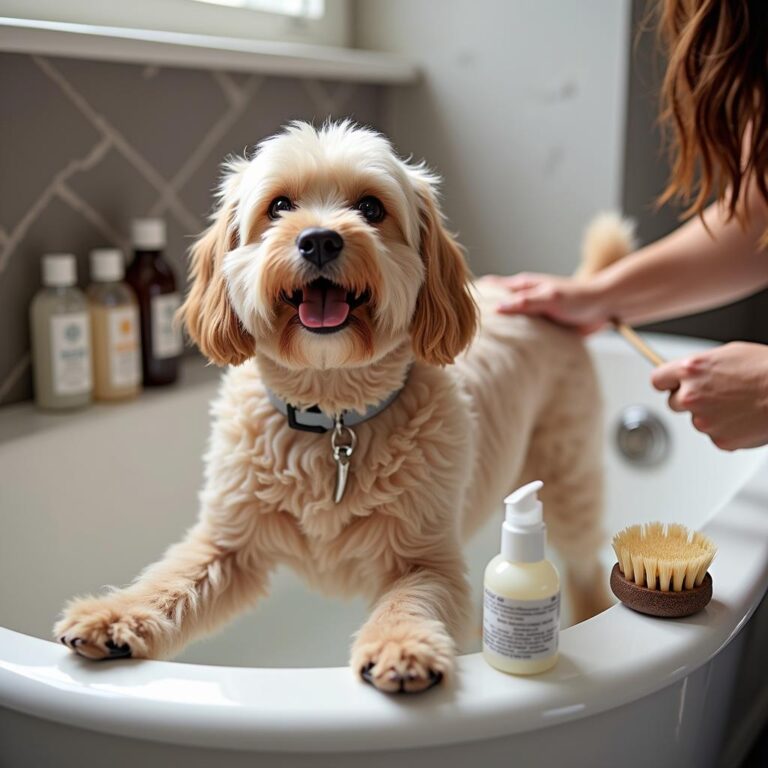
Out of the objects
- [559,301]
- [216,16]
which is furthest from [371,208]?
[216,16]

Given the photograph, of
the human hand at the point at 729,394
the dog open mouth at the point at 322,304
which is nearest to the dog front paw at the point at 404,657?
the dog open mouth at the point at 322,304

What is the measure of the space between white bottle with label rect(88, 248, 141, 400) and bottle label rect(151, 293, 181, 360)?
1.6 inches

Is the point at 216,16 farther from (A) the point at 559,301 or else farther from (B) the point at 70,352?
(A) the point at 559,301

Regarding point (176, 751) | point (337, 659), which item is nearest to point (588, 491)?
point (337, 659)

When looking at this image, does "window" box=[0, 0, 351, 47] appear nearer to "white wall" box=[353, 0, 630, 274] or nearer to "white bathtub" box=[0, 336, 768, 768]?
"white wall" box=[353, 0, 630, 274]

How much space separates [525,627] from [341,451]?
0.33 meters

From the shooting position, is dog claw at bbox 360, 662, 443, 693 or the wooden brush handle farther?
the wooden brush handle

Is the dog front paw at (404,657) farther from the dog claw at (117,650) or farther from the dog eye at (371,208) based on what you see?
the dog eye at (371,208)

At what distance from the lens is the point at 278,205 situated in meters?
0.97

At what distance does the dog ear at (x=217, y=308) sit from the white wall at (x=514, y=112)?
1.18 m

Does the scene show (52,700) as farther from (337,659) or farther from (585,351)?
(585,351)

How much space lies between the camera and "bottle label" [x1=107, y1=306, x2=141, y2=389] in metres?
1.53

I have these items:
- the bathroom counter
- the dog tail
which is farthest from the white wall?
the bathroom counter

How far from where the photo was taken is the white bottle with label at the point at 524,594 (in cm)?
77
